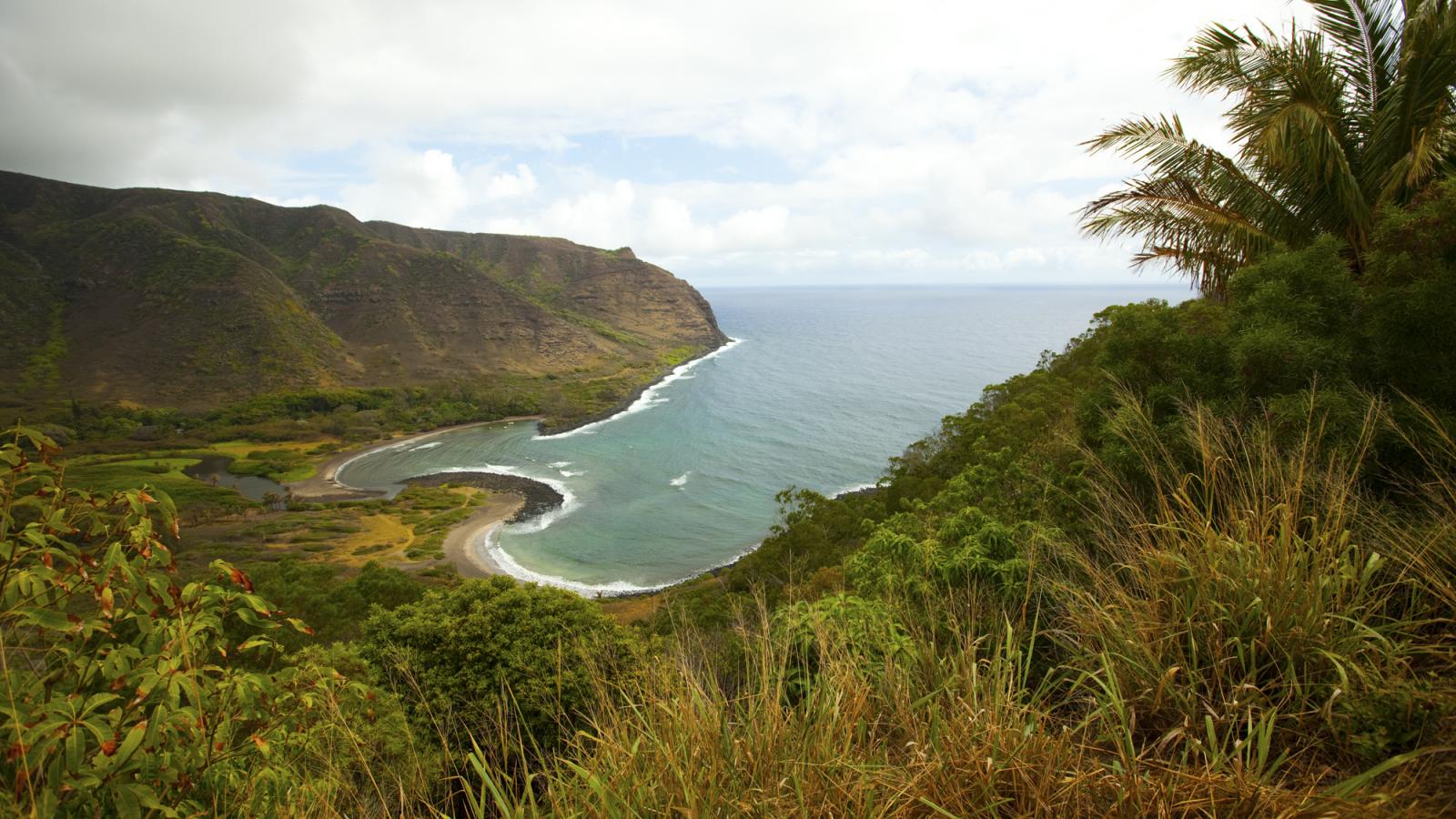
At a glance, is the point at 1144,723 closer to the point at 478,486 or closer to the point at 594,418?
the point at 478,486

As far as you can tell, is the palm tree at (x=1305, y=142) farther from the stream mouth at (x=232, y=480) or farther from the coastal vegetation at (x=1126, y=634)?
the stream mouth at (x=232, y=480)

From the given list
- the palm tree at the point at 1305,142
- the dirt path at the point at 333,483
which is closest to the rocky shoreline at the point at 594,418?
the dirt path at the point at 333,483

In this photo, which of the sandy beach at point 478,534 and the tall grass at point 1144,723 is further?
the sandy beach at point 478,534

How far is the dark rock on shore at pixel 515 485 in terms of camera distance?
140ft

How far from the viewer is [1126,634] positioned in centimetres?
248

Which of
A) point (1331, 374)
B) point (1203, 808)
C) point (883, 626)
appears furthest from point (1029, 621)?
point (1331, 374)

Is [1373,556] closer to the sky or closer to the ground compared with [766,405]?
closer to the sky

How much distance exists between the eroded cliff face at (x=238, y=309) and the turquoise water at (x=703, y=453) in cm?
2271

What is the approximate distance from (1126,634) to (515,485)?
4910 centimetres

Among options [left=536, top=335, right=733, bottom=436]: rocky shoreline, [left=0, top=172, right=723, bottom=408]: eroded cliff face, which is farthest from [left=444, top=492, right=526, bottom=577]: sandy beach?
[left=0, top=172, right=723, bottom=408]: eroded cliff face

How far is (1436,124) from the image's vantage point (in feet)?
19.1

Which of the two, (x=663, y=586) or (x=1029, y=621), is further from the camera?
(x=663, y=586)

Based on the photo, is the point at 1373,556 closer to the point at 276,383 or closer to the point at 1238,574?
the point at 1238,574

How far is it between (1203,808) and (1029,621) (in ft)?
9.22
